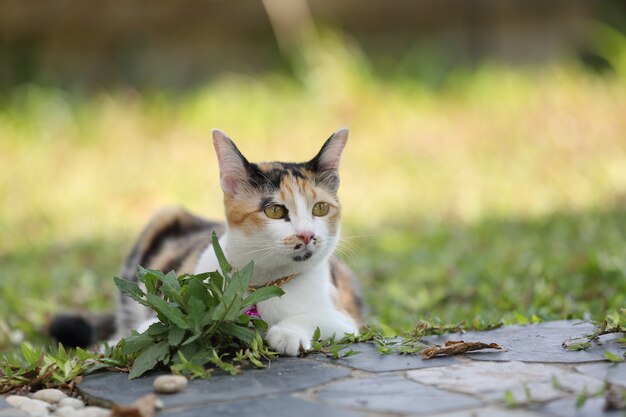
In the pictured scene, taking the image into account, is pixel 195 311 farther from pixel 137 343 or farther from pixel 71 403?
pixel 71 403

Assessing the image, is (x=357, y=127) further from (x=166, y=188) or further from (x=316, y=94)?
(x=166, y=188)

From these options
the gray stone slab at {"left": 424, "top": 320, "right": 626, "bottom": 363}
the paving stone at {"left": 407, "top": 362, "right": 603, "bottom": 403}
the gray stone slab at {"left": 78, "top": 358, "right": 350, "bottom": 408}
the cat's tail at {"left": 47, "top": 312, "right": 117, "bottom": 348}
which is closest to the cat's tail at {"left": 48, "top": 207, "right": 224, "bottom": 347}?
the cat's tail at {"left": 47, "top": 312, "right": 117, "bottom": 348}

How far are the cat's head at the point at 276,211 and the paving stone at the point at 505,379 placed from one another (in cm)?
64

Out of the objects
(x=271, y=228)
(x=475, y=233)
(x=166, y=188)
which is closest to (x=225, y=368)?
(x=271, y=228)

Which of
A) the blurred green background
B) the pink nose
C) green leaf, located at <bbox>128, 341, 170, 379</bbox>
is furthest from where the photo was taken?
the blurred green background

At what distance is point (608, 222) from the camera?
5.96 meters

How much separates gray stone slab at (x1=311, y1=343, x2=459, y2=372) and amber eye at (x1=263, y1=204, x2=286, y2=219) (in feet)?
1.75

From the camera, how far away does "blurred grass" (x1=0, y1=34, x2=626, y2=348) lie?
16.2ft

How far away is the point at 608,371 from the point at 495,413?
A: 556 millimetres

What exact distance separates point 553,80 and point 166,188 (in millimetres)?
4514

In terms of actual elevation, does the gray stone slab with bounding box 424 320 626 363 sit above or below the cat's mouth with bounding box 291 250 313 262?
below

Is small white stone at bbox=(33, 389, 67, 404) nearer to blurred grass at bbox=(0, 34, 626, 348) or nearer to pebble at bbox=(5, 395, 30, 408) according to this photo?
pebble at bbox=(5, 395, 30, 408)

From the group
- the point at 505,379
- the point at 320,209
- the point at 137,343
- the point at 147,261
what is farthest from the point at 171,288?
the point at 147,261

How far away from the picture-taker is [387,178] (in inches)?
301
